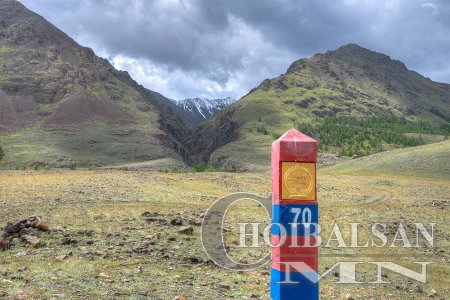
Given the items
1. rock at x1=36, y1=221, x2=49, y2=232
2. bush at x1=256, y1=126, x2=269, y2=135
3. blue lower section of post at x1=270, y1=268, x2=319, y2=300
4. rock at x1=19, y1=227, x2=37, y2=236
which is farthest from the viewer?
bush at x1=256, y1=126, x2=269, y2=135

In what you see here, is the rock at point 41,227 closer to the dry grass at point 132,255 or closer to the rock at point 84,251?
the dry grass at point 132,255

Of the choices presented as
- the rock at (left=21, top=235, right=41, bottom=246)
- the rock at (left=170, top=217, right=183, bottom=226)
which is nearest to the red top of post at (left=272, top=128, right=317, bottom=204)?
the rock at (left=21, top=235, right=41, bottom=246)

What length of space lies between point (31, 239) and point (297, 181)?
12.9m

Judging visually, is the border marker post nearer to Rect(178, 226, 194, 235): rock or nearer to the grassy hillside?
Rect(178, 226, 194, 235): rock

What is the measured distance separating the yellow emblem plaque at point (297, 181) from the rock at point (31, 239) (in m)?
12.3

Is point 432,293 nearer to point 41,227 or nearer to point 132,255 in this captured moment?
point 132,255

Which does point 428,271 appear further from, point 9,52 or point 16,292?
point 9,52

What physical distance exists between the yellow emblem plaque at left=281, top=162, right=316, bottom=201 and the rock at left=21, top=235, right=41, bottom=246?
12.3 m

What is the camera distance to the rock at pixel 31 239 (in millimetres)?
16375

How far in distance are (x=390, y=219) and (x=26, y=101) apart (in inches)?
6636

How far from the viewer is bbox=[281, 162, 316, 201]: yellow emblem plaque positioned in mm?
7566

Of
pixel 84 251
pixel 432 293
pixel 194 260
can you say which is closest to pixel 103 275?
pixel 84 251

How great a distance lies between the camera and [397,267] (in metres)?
18.2

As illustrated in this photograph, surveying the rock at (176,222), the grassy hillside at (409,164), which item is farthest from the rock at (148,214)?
the grassy hillside at (409,164)
